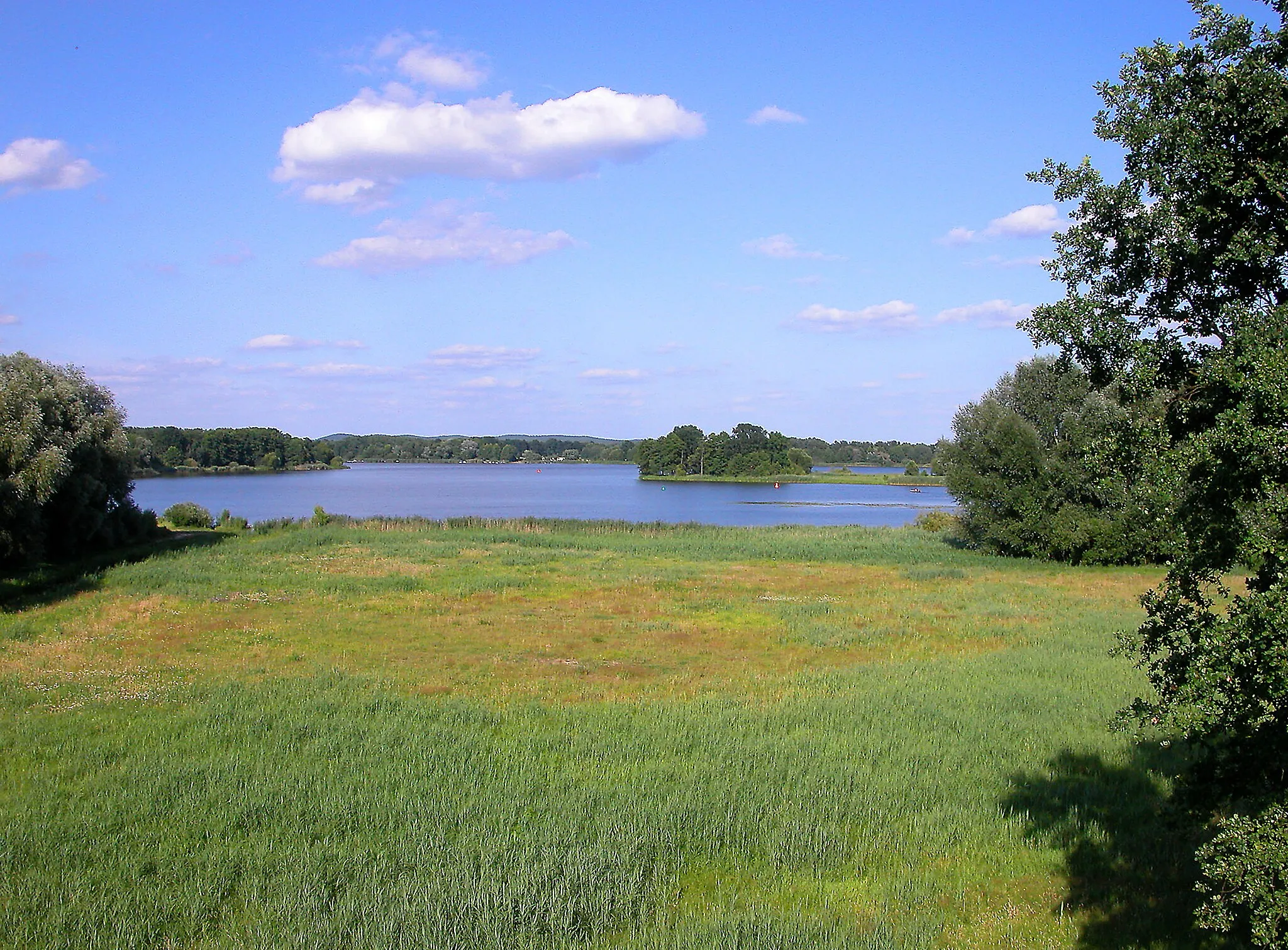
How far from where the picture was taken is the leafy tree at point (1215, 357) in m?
4.87

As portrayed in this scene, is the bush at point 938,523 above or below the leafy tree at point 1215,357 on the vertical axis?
below

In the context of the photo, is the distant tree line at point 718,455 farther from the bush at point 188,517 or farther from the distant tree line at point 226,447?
the bush at point 188,517

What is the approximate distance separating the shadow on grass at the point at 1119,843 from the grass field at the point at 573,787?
0.04m

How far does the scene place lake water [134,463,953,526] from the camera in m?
78.6

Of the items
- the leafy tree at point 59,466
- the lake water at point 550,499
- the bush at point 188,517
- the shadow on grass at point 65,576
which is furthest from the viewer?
the lake water at point 550,499

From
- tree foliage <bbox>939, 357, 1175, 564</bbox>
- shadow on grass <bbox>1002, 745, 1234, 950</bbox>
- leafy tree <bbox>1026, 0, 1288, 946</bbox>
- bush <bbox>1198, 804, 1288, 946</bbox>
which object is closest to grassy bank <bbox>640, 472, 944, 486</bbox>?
tree foliage <bbox>939, 357, 1175, 564</bbox>

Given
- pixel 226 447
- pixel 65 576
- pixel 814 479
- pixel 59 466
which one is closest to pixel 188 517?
pixel 65 576

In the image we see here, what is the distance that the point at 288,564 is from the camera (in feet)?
113

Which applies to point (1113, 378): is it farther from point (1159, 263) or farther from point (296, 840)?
point (296, 840)

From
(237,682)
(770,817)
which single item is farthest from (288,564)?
(770,817)

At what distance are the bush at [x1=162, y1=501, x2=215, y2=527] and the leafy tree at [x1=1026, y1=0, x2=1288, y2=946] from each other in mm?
51065

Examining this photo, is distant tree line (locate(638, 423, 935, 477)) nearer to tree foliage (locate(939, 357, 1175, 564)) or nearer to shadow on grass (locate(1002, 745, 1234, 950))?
tree foliage (locate(939, 357, 1175, 564))

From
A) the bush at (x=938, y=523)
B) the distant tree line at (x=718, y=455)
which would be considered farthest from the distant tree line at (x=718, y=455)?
the bush at (x=938, y=523)

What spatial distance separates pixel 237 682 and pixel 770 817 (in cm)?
1092
